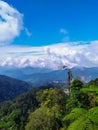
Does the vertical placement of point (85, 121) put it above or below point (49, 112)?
below

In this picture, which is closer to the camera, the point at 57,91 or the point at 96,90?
the point at 96,90

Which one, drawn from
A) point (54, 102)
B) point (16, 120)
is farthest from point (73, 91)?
point (16, 120)

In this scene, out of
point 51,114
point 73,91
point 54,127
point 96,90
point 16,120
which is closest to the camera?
point 96,90

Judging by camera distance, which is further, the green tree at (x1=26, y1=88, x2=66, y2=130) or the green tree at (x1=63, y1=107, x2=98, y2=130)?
the green tree at (x1=26, y1=88, x2=66, y2=130)

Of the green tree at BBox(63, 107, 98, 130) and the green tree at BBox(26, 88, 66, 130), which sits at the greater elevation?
the green tree at BBox(26, 88, 66, 130)

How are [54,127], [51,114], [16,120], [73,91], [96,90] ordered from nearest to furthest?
[96,90] < [73,91] < [51,114] < [54,127] < [16,120]

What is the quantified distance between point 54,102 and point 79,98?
749 cm

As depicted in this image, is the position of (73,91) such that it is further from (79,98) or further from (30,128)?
(30,128)

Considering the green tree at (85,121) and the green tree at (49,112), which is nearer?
the green tree at (85,121)

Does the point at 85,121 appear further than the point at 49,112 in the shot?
No

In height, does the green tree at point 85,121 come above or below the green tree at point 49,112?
below

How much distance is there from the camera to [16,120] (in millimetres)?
145625

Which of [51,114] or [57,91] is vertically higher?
[57,91]

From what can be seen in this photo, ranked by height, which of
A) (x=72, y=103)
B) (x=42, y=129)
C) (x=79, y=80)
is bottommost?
(x=42, y=129)
